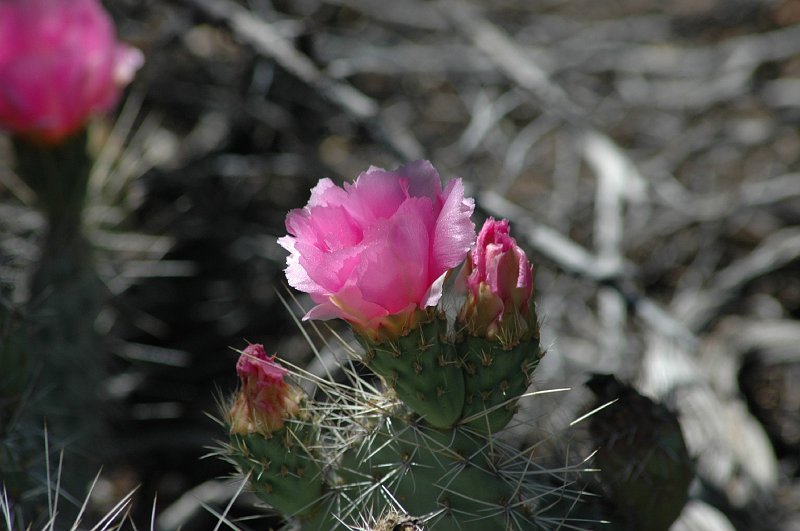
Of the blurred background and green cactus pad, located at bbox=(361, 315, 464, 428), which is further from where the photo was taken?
the blurred background

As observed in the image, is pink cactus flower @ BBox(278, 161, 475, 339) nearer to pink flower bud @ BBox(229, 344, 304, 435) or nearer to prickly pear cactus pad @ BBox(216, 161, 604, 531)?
prickly pear cactus pad @ BBox(216, 161, 604, 531)

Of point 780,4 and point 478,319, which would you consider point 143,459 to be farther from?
point 780,4

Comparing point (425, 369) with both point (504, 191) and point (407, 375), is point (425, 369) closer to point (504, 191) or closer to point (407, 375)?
point (407, 375)

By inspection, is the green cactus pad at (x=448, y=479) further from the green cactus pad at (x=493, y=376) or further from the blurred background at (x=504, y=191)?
the blurred background at (x=504, y=191)

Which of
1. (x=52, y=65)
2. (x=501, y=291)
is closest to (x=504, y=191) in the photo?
(x=52, y=65)

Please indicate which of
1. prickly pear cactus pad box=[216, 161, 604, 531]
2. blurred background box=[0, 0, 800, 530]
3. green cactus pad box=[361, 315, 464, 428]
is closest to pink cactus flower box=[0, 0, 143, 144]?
blurred background box=[0, 0, 800, 530]

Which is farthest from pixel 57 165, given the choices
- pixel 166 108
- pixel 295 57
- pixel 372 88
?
pixel 372 88

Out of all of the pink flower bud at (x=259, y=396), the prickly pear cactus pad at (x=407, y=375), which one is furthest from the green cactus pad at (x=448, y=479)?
the pink flower bud at (x=259, y=396)

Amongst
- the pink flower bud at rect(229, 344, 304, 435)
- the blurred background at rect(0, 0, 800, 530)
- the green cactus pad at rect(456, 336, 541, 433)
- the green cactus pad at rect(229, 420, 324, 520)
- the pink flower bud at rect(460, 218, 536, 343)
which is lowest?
the blurred background at rect(0, 0, 800, 530)
